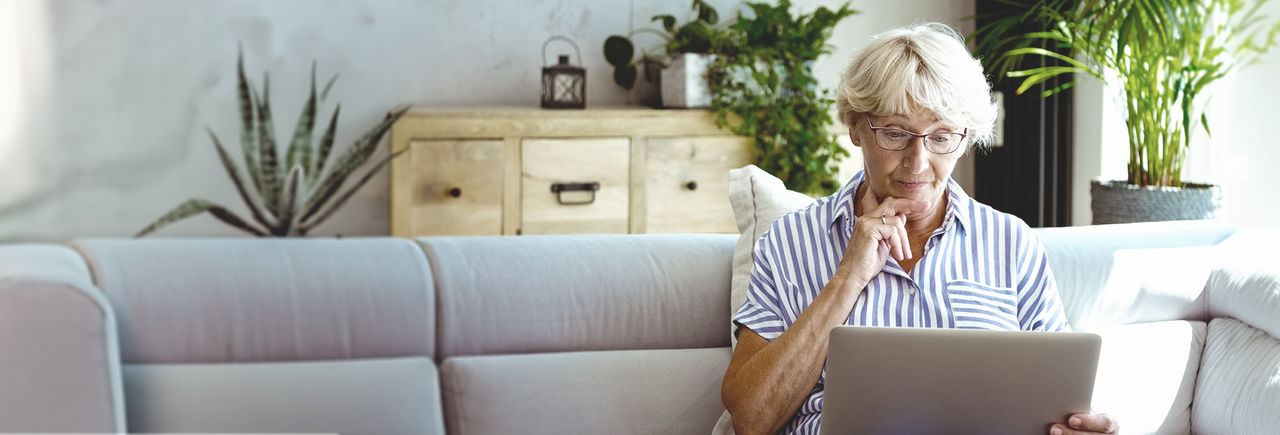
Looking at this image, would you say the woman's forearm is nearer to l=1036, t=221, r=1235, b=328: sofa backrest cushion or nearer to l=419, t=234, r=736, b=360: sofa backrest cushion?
l=419, t=234, r=736, b=360: sofa backrest cushion

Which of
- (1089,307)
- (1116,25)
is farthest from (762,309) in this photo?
(1116,25)

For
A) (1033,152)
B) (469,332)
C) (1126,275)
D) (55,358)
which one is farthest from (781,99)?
(55,358)

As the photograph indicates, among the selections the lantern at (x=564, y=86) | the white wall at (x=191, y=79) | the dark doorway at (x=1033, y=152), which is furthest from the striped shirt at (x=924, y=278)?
the white wall at (x=191, y=79)

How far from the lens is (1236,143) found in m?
3.35

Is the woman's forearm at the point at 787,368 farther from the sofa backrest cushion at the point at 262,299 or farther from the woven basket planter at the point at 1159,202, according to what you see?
the woven basket planter at the point at 1159,202

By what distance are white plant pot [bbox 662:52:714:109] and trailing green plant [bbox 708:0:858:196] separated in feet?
0.09

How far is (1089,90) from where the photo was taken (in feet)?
12.2

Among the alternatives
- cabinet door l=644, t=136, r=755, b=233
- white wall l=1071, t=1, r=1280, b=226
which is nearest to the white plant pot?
cabinet door l=644, t=136, r=755, b=233

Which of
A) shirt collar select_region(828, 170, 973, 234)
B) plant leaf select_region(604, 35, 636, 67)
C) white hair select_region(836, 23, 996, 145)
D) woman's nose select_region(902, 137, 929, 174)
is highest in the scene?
plant leaf select_region(604, 35, 636, 67)

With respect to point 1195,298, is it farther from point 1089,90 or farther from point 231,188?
point 231,188

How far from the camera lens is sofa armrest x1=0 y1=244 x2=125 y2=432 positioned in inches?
54.1

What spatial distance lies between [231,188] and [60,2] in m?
0.80

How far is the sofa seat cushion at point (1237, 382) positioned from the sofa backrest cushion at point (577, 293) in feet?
2.95

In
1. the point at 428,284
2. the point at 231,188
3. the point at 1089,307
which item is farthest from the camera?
the point at 231,188
